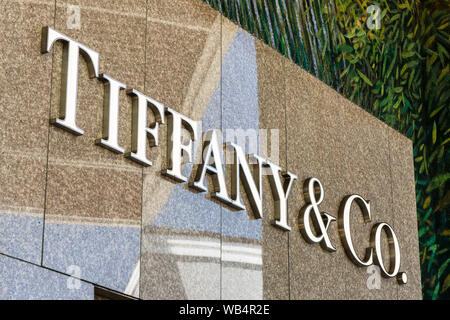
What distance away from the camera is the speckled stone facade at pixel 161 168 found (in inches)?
122

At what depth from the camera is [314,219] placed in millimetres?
4707

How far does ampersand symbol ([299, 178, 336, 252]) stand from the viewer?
4.60 metres

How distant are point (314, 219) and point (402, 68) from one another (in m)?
2.40

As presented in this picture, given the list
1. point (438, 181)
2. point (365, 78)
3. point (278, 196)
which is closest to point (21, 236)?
point (278, 196)

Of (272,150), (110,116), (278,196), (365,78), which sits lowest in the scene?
(278,196)

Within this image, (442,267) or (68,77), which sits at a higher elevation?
(68,77)

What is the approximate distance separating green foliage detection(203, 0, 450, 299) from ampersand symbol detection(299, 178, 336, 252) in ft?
2.75

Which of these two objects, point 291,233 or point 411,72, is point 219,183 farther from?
point 411,72

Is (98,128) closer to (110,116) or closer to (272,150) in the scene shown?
(110,116)

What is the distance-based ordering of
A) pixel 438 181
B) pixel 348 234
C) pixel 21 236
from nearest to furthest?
pixel 21 236 → pixel 348 234 → pixel 438 181

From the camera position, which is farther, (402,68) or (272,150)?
(402,68)

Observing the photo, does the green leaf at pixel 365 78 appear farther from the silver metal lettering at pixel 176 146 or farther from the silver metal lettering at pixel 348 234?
the silver metal lettering at pixel 176 146

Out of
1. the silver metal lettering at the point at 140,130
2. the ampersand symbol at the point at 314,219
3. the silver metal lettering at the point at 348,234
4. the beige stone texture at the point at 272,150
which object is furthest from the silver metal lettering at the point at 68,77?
the silver metal lettering at the point at 348,234

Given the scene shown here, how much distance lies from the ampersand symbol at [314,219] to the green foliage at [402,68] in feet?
2.75
